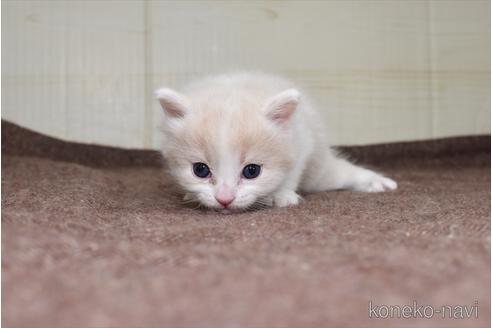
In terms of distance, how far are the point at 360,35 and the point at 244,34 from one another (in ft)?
2.01

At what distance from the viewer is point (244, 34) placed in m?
2.80

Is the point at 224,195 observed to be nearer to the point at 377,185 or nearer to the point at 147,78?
the point at 377,185

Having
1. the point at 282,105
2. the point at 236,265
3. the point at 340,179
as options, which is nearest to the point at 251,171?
the point at 282,105

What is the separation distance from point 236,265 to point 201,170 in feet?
2.92

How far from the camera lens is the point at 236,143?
1620 millimetres

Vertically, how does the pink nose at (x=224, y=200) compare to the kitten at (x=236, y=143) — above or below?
below

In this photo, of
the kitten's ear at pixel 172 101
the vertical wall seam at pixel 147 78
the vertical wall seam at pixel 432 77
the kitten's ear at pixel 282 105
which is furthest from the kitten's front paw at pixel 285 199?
the vertical wall seam at pixel 432 77

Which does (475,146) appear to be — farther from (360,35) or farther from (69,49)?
(69,49)

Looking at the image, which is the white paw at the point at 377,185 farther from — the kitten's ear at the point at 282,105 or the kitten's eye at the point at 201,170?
the kitten's eye at the point at 201,170

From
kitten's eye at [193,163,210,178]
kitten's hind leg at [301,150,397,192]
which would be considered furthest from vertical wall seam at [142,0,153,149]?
kitten's eye at [193,163,210,178]

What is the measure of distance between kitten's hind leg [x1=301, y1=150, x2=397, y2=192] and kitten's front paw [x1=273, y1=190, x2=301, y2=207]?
31 cm

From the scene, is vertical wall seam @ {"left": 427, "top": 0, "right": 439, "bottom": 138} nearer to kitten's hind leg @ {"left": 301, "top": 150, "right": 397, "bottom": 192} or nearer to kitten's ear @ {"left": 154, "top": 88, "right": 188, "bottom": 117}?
kitten's hind leg @ {"left": 301, "top": 150, "right": 397, "bottom": 192}

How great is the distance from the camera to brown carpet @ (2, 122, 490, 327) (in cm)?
69

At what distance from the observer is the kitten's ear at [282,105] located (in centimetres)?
169
